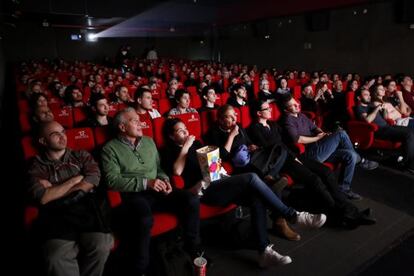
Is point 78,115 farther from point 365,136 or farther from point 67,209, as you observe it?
point 365,136

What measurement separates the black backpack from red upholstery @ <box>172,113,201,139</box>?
116cm

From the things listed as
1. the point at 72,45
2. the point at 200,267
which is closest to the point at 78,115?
the point at 200,267

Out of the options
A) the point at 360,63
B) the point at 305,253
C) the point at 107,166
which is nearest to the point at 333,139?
the point at 305,253

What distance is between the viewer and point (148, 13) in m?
14.1

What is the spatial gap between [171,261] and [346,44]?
9.55 metres

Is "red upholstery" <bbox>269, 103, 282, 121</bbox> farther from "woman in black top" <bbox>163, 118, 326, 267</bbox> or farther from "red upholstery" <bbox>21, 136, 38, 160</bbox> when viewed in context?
"red upholstery" <bbox>21, 136, 38, 160</bbox>

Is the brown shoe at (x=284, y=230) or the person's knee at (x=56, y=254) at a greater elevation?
the person's knee at (x=56, y=254)

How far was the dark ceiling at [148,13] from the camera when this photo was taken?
33.8 feet

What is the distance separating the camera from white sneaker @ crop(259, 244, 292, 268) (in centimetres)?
191

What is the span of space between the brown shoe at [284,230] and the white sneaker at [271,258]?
29 cm

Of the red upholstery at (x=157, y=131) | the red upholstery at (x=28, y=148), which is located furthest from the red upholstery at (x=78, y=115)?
the red upholstery at (x=28, y=148)

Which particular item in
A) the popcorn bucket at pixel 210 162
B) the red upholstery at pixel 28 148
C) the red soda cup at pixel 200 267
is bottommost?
the red soda cup at pixel 200 267

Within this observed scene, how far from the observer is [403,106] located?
4.25 metres

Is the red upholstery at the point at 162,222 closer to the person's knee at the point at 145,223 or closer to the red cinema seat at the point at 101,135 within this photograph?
the person's knee at the point at 145,223
